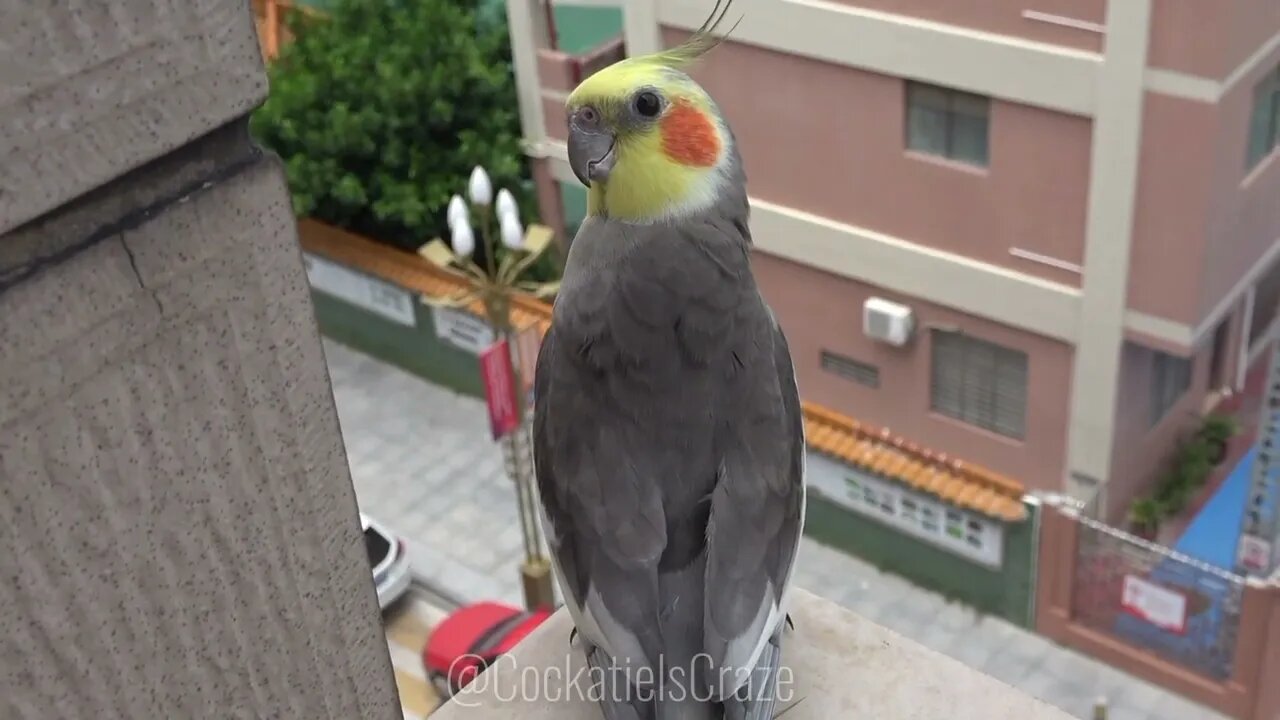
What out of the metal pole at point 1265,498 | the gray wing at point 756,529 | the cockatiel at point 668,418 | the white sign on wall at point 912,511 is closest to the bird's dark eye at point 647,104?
the cockatiel at point 668,418

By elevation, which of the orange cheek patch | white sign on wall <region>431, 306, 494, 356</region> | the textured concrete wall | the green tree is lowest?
white sign on wall <region>431, 306, 494, 356</region>

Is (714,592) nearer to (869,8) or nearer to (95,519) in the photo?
(95,519)

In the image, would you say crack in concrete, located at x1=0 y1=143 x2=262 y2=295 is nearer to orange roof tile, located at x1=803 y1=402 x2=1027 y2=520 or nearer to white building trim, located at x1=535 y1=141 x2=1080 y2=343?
white building trim, located at x1=535 y1=141 x2=1080 y2=343

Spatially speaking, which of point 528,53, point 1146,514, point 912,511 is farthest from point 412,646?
point 1146,514

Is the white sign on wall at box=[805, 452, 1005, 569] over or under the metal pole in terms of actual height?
under

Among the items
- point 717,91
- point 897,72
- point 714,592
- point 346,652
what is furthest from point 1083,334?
point 346,652

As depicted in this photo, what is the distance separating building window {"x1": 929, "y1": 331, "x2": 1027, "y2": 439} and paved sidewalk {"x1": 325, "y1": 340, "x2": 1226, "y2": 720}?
707 mm

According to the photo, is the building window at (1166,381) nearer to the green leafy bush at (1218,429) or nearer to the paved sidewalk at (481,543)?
the green leafy bush at (1218,429)

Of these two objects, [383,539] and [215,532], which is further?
[383,539]

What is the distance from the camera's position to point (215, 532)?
0.52 m

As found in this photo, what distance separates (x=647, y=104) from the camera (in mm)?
1097

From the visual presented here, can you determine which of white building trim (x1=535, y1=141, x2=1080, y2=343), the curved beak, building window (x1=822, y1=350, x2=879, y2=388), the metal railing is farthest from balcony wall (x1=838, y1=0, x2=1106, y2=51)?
the curved beak

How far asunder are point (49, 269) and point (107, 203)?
30 millimetres

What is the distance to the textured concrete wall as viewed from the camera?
0.42 m
